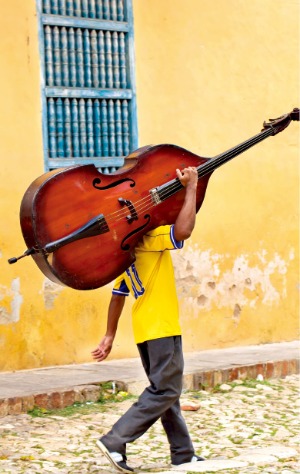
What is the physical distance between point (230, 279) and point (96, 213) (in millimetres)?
4416

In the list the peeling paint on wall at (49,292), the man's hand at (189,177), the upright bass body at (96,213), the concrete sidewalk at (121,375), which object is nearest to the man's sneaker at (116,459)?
the upright bass body at (96,213)

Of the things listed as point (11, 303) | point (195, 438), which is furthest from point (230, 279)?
point (195, 438)

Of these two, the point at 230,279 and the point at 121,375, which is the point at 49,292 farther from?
the point at 230,279

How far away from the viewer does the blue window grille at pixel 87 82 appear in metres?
8.02

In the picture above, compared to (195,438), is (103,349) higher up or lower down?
higher up

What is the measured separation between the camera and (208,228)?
8.88 metres

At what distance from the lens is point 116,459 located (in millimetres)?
4914

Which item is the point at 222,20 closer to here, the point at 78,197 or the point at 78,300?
the point at 78,300

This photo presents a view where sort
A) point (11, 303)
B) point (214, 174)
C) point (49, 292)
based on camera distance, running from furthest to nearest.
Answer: point (214, 174) < point (49, 292) < point (11, 303)

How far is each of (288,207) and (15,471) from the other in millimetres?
5045

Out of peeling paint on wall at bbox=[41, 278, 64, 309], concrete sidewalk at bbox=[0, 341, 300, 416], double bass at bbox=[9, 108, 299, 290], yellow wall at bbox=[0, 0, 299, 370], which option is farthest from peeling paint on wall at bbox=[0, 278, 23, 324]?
double bass at bbox=[9, 108, 299, 290]

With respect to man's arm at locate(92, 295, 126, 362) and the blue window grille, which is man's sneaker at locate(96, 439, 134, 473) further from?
the blue window grille

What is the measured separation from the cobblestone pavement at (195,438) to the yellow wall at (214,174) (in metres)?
1.26

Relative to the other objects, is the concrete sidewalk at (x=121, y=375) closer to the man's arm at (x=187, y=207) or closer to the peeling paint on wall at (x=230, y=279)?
the peeling paint on wall at (x=230, y=279)
